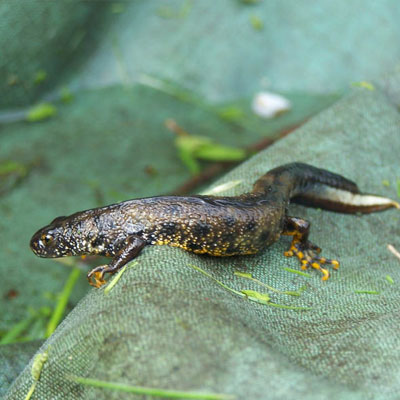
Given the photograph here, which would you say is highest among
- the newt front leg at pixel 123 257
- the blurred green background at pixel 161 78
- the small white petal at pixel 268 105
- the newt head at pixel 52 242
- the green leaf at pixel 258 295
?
the newt front leg at pixel 123 257

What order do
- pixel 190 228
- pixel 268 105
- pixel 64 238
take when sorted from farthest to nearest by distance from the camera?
pixel 268 105 < pixel 64 238 < pixel 190 228

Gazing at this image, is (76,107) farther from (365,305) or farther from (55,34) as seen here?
(365,305)

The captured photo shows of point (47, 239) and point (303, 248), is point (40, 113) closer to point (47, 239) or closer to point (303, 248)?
point (47, 239)

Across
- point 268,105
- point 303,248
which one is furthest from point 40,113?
point 303,248

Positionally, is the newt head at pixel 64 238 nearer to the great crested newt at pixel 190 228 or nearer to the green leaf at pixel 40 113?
the great crested newt at pixel 190 228

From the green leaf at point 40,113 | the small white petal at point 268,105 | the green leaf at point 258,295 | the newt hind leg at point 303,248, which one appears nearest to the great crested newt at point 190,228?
the newt hind leg at point 303,248

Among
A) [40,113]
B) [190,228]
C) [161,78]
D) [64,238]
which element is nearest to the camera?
[190,228]

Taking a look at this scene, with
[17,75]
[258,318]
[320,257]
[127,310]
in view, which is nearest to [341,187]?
[320,257]
